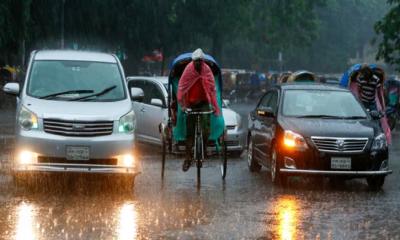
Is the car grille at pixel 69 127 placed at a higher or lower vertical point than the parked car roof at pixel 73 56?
lower

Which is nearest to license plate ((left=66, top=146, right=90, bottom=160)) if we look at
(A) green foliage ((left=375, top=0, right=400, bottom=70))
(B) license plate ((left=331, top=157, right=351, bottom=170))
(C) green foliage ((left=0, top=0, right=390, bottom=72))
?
(B) license plate ((left=331, top=157, right=351, bottom=170))

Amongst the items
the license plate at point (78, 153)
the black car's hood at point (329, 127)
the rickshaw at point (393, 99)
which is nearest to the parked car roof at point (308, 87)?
the black car's hood at point (329, 127)

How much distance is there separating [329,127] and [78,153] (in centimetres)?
392

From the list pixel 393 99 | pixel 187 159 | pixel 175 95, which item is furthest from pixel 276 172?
pixel 393 99

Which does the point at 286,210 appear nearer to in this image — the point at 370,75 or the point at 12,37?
the point at 370,75

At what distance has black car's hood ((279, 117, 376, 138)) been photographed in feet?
46.3

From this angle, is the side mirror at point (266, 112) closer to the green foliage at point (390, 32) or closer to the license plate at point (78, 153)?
the license plate at point (78, 153)

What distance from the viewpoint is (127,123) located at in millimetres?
13273

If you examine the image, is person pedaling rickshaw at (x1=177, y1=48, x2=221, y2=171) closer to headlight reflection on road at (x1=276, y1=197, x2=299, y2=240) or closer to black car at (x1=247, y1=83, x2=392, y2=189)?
black car at (x1=247, y1=83, x2=392, y2=189)

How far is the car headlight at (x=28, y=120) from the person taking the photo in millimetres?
12852

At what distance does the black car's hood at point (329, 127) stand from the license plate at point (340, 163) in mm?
359

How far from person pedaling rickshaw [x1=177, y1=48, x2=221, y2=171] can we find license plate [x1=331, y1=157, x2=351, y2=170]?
5.99 ft

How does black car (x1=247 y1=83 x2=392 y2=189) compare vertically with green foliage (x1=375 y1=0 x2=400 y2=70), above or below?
above

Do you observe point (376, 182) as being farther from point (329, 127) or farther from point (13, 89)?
point (13, 89)
